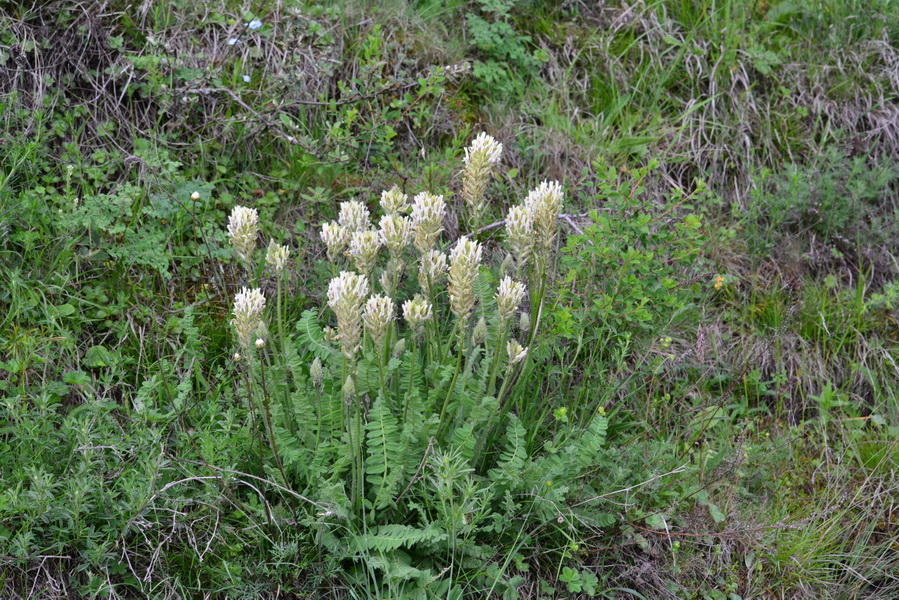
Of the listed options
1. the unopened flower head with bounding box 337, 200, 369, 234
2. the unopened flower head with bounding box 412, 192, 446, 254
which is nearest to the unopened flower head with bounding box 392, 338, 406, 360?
the unopened flower head with bounding box 412, 192, 446, 254

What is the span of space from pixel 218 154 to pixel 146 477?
6.21 ft

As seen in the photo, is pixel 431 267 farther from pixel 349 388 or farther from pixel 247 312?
pixel 247 312

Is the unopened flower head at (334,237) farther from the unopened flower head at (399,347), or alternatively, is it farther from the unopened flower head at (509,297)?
the unopened flower head at (509,297)

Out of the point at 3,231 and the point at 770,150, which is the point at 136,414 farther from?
the point at 770,150

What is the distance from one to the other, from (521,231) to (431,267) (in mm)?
316

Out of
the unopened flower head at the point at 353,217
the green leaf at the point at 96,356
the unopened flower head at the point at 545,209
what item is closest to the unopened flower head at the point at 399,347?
the unopened flower head at the point at 353,217

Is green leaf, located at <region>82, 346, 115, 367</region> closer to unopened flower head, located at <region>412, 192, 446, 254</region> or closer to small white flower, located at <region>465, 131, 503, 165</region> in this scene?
unopened flower head, located at <region>412, 192, 446, 254</region>

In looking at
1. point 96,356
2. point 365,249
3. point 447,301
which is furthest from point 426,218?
point 96,356

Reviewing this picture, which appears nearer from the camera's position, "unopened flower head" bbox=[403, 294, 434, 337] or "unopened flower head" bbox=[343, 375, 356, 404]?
"unopened flower head" bbox=[343, 375, 356, 404]

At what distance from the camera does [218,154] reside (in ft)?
12.5

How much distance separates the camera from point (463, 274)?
2.32 m

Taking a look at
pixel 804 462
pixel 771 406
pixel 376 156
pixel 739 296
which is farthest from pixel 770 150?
pixel 376 156

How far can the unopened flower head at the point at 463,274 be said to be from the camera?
230cm

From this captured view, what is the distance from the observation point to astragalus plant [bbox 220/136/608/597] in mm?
2373
